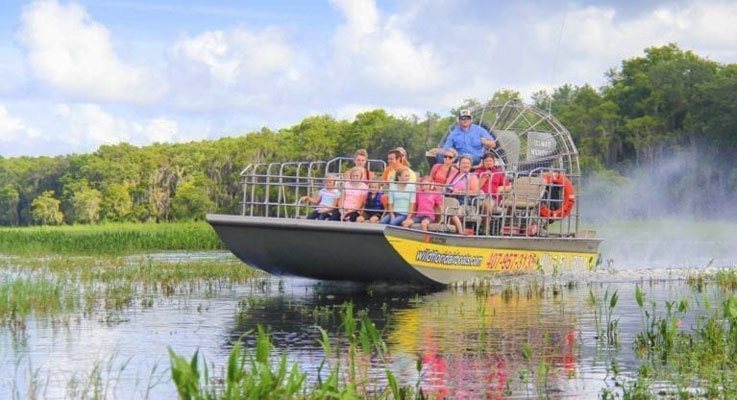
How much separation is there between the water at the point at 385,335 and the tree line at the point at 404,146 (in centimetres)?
2212

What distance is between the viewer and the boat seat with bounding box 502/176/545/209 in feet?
70.3

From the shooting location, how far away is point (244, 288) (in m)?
22.3

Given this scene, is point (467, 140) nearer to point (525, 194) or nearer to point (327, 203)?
point (525, 194)

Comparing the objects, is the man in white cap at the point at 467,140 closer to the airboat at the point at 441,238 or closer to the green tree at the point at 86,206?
the airboat at the point at 441,238

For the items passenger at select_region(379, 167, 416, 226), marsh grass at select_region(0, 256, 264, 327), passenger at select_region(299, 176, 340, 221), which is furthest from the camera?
passenger at select_region(299, 176, 340, 221)

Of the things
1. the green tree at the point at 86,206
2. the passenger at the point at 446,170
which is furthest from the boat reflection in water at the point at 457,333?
the green tree at the point at 86,206

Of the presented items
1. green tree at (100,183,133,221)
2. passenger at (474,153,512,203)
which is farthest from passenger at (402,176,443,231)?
green tree at (100,183,133,221)

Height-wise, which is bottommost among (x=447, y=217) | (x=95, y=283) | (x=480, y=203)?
(x=95, y=283)

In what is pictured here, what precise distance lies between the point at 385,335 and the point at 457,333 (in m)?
0.79

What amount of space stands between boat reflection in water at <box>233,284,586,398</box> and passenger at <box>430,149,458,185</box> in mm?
1676

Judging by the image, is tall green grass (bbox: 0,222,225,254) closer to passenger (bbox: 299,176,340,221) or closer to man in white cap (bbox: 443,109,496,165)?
man in white cap (bbox: 443,109,496,165)

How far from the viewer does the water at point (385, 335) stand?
11773 mm

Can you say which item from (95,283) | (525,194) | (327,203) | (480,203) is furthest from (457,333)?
(95,283)

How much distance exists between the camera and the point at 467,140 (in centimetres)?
2239
